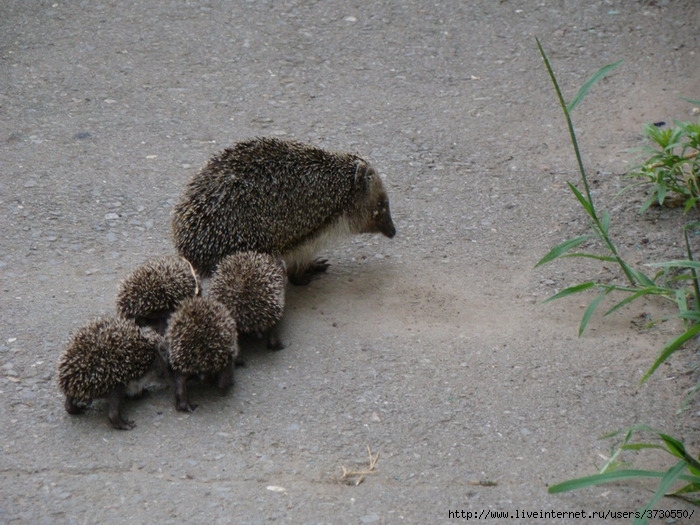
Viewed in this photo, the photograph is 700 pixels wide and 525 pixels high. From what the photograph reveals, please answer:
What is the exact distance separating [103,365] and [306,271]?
2.15 metres

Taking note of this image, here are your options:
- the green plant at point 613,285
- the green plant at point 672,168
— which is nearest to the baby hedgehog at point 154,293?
the green plant at point 613,285

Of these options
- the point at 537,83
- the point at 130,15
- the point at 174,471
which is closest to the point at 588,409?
the point at 174,471

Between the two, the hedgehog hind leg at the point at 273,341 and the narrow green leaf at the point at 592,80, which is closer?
the narrow green leaf at the point at 592,80

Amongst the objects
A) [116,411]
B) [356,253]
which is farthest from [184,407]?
[356,253]

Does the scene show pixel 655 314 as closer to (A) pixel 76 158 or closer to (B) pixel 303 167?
(B) pixel 303 167

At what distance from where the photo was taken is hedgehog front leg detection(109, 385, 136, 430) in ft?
17.2

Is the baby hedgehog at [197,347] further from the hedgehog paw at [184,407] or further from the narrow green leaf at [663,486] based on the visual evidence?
the narrow green leaf at [663,486]

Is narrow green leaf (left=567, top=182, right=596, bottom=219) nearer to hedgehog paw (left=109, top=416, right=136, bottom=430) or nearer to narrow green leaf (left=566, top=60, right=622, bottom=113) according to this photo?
narrow green leaf (left=566, top=60, right=622, bottom=113)

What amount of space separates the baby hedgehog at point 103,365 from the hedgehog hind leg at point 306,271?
167 cm

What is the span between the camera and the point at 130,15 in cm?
1037

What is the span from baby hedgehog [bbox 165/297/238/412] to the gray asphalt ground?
0.14 metres

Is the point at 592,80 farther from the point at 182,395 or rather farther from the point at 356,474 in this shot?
the point at 182,395

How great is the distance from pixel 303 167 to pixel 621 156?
3.29 m

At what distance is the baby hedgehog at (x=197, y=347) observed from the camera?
17.7ft
